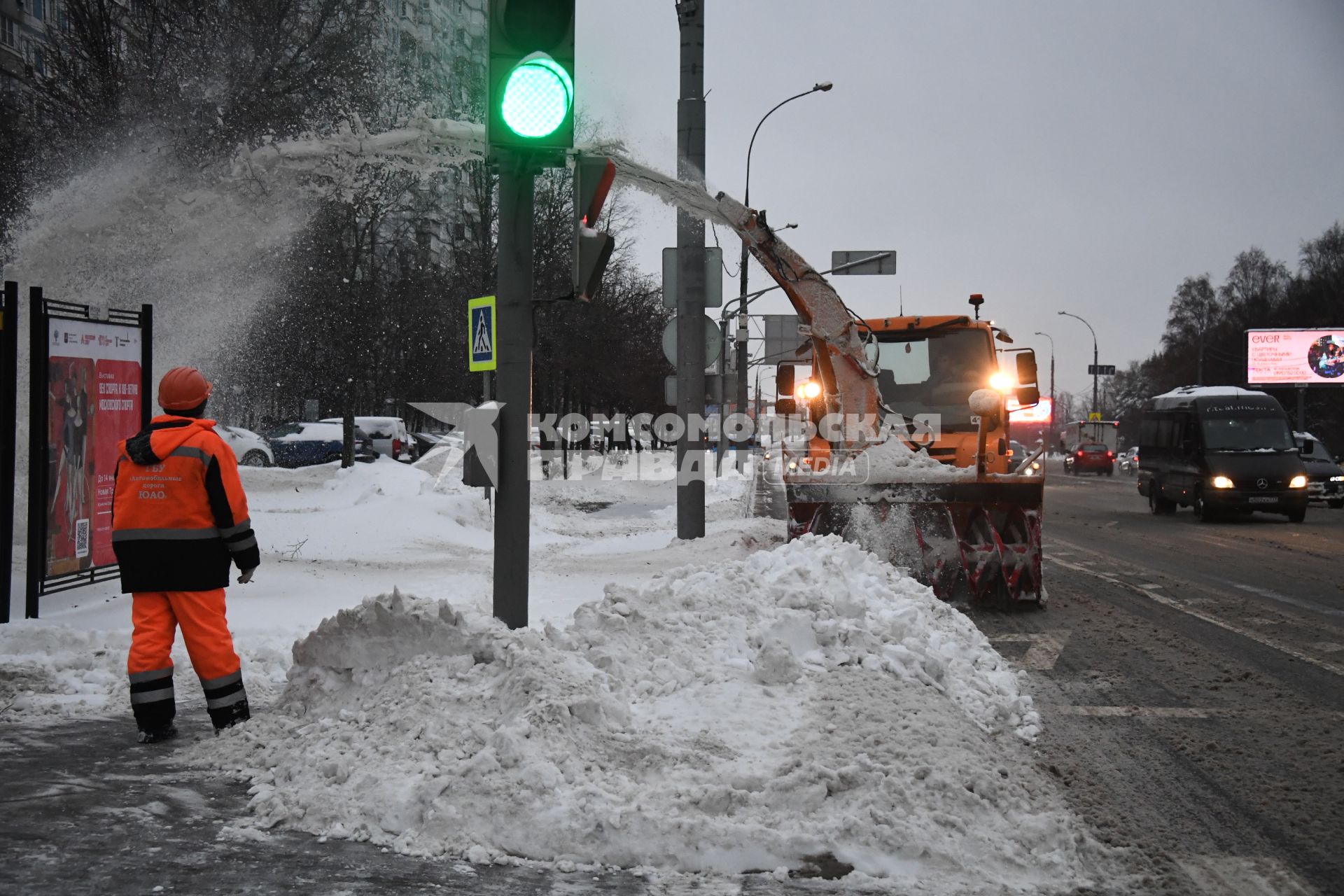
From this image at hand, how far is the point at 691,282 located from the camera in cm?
1194

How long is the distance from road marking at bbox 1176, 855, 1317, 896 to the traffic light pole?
817cm

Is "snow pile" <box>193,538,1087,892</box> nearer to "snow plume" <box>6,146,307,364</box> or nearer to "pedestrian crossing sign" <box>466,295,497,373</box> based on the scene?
"pedestrian crossing sign" <box>466,295,497,373</box>

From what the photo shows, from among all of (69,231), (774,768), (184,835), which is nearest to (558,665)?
(774,768)

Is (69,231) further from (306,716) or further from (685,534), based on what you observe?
(306,716)

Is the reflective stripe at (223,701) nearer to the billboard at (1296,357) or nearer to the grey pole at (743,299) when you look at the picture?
the grey pole at (743,299)

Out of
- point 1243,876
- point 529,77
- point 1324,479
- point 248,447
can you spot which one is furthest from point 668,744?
point 1324,479

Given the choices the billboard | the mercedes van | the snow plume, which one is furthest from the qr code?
the billboard

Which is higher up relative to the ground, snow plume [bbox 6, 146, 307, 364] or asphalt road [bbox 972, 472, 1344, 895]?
snow plume [bbox 6, 146, 307, 364]

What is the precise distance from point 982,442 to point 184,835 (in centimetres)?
759

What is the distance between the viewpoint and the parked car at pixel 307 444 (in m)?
32.2

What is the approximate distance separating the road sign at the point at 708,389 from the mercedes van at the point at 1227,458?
10.2 meters

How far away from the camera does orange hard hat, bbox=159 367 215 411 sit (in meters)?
5.24

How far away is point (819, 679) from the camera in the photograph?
5.57 metres

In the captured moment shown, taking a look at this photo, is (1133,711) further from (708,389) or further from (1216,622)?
(708,389)
